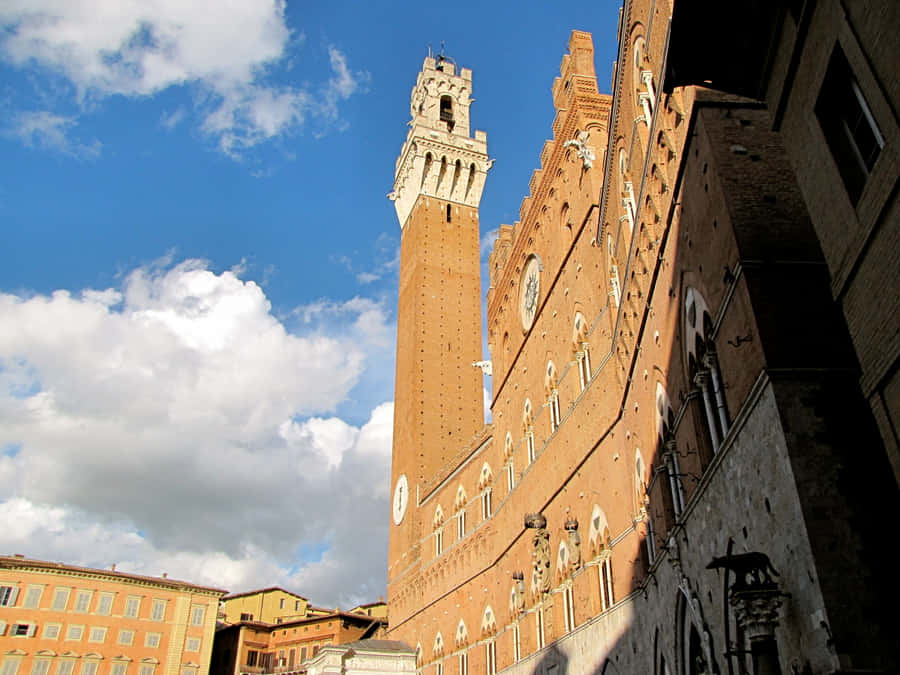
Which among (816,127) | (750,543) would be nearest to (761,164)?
(816,127)

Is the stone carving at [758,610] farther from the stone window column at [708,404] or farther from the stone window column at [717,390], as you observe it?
the stone window column at [708,404]

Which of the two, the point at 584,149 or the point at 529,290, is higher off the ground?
the point at 584,149

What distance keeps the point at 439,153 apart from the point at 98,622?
105ft

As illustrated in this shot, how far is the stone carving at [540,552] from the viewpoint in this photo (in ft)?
61.3

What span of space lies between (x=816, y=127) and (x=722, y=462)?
11.6 feet

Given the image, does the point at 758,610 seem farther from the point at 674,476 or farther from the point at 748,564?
the point at 674,476

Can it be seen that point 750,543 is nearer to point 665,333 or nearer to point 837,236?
point 837,236

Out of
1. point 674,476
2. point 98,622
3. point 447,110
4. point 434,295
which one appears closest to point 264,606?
point 98,622

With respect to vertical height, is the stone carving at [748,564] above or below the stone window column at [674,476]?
below

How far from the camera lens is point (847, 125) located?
6.09m

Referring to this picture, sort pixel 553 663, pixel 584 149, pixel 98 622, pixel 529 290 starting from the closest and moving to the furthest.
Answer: pixel 553 663
pixel 584 149
pixel 529 290
pixel 98 622

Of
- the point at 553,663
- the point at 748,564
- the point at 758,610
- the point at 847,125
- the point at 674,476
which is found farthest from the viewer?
the point at 553,663

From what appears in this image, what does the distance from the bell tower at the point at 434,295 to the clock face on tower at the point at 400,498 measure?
49 millimetres

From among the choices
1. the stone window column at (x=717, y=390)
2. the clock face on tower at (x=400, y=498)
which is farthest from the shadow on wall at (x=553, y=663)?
the clock face on tower at (x=400, y=498)
